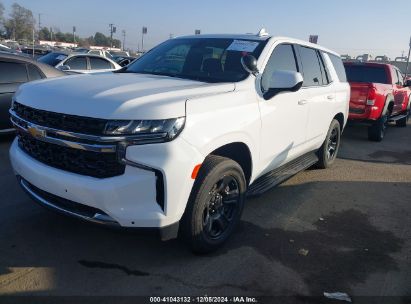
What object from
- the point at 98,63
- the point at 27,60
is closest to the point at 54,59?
the point at 98,63

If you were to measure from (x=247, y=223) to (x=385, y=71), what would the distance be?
788cm

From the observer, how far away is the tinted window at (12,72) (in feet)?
22.6

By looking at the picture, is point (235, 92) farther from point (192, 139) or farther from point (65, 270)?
point (65, 270)

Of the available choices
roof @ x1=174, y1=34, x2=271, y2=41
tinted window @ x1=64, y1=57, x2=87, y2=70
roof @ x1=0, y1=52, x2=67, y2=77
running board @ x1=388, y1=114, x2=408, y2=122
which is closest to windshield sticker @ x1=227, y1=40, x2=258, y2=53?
roof @ x1=174, y1=34, x2=271, y2=41

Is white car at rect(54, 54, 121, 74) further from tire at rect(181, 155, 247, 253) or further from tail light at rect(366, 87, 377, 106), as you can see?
tire at rect(181, 155, 247, 253)

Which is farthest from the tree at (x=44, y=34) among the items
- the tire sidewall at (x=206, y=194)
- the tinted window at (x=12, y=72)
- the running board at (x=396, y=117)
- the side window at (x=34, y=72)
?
the tire sidewall at (x=206, y=194)

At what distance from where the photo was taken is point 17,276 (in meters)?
3.14

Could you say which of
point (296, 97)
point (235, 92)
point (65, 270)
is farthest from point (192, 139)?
point (296, 97)

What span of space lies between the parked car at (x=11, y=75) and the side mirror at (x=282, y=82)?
15.5 ft

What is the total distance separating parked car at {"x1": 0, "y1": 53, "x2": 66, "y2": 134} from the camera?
678 centimetres

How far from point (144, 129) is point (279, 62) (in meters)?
2.23

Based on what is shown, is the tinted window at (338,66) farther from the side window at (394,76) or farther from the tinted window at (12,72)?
the tinted window at (12,72)

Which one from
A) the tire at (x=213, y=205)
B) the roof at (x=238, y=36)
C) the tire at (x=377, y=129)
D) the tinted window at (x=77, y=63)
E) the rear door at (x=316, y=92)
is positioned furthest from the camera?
the tinted window at (x=77, y=63)

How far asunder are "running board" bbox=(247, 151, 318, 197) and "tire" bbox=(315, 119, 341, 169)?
1.38 ft
